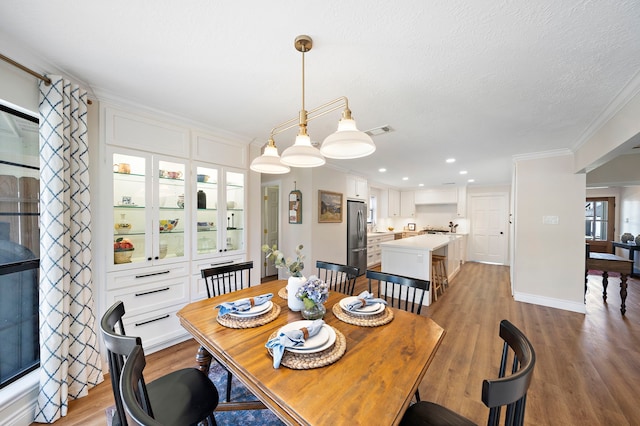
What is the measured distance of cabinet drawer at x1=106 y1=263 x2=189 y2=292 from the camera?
213 cm

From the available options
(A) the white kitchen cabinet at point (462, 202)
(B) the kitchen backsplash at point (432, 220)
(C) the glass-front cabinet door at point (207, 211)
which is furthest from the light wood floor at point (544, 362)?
(B) the kitchen backsplash at point (432, 220)

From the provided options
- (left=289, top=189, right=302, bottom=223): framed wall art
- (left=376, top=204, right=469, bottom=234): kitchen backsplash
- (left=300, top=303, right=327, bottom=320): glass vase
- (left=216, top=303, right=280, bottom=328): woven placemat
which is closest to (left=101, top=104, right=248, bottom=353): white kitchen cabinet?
(left=216, top=303, right=280, bottom=328): woven placemat

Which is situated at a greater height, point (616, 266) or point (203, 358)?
point (616, 266)

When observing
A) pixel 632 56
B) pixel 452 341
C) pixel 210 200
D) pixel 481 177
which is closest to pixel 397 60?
pixel 632 56

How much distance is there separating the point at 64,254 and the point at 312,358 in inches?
77.2

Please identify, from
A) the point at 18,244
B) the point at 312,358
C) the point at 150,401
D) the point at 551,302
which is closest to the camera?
the point at 312,358

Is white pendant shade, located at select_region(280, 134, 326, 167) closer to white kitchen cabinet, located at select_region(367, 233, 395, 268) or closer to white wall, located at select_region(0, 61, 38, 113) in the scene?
white wall, located at select_region(0, 61, 38, 113)

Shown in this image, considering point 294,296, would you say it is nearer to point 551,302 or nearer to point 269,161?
point 269,161

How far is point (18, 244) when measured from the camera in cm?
165

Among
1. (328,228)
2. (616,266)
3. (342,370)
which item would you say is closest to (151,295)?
(342,370)

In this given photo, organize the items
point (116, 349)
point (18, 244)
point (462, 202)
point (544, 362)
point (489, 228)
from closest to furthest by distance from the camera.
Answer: point (116, 349)
point (18, 244)
point (544, 362)
point (489, 228)
point (462, 202)

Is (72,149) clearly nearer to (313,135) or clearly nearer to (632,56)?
Answer: (313,135)

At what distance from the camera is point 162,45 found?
1.47 meters

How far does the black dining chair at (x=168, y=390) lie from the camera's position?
95cm
